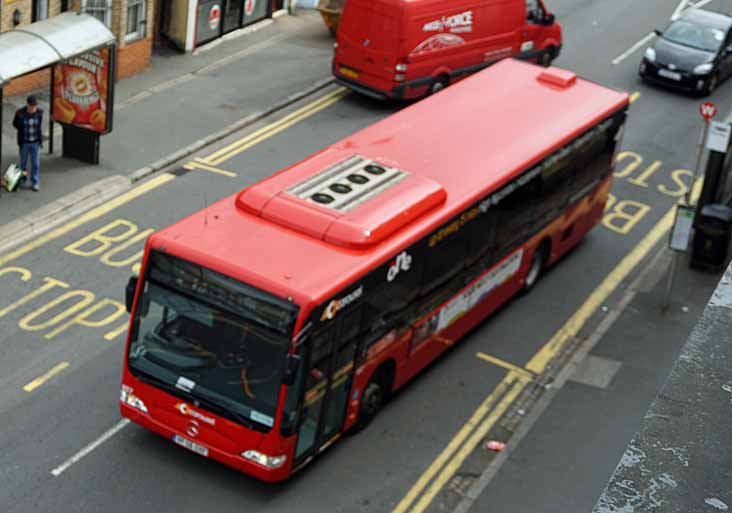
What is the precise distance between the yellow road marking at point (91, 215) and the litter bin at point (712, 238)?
9375 millimetres

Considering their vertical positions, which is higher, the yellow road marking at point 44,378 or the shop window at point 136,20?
the shop window at point 136,20

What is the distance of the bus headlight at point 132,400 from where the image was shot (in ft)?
51.7

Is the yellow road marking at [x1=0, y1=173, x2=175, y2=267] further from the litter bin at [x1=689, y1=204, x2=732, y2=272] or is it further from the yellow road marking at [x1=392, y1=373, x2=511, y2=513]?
the litter bin at [x1=689, y1=204, x2=732, y2=272]

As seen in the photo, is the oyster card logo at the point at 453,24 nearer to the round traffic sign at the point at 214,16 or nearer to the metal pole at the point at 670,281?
the round traffic sign at the point at 214,16

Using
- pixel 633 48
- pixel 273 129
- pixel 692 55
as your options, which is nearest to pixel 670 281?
pixel 273 129

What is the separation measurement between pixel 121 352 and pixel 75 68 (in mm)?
7474

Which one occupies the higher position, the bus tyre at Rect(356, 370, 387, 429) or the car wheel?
the car wheel

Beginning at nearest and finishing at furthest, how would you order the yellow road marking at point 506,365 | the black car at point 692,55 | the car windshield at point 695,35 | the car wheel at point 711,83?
the yellow road marking at point 506,365, the black car at point 692,55, the car wheel at point 711,83, the car windshield at point 695,35

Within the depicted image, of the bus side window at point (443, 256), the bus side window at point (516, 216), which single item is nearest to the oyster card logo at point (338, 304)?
the bus side window at point (443, 256)

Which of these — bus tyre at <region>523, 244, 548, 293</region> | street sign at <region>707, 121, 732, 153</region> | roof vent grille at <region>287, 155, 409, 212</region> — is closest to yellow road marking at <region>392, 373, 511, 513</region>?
bus tyre at <region>523, 244, 548, 293</region>

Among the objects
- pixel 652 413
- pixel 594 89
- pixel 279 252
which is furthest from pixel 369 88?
pixel 652 413

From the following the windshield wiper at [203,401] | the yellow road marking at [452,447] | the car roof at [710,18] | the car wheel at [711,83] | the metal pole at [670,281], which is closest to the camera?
the windshield wiper at [203,401]

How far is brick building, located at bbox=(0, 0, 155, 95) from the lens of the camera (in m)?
25.4

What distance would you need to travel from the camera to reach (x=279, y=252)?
15344mm
